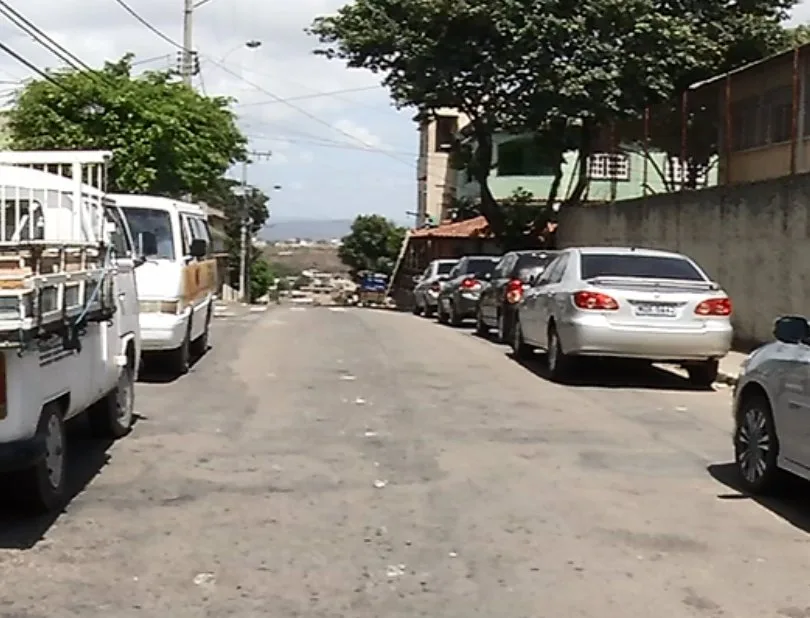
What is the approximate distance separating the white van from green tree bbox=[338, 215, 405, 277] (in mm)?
69228

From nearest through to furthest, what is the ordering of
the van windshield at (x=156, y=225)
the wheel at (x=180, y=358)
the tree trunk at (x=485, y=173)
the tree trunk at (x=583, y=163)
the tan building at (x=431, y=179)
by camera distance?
the van windshield at (x=156, y=225)
the wheel at (x=180, y=358)
the tree trunk at (x=583, y=163)
the tree trunk at (x=485, y=173)
the tan building at (x=431, y=179)

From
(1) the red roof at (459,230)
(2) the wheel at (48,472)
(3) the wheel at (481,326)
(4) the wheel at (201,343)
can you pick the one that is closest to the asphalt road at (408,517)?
(2) the wheel at (48,472)

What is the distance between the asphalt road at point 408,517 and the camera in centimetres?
685

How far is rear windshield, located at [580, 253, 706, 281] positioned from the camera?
53.9ft

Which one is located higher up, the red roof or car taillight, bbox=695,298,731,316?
the red roof

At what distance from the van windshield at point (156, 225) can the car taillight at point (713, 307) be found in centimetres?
609

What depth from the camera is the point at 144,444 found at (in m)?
11.4

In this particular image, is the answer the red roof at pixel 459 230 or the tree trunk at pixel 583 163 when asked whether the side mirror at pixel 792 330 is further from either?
the red roof at pixel 459 230

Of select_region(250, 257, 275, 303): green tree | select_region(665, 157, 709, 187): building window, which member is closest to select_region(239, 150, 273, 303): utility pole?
select_region(250, 257, 275, 303): green tree

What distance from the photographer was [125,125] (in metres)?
33.6

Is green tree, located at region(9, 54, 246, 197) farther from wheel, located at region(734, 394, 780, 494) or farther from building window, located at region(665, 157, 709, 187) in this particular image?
wheel, located at region(734, 394, 780, 494)

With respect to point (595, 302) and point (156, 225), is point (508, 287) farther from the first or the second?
point (156, 225)

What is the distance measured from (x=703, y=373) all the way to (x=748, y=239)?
17.7ft

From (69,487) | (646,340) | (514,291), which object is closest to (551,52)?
(514,291)
